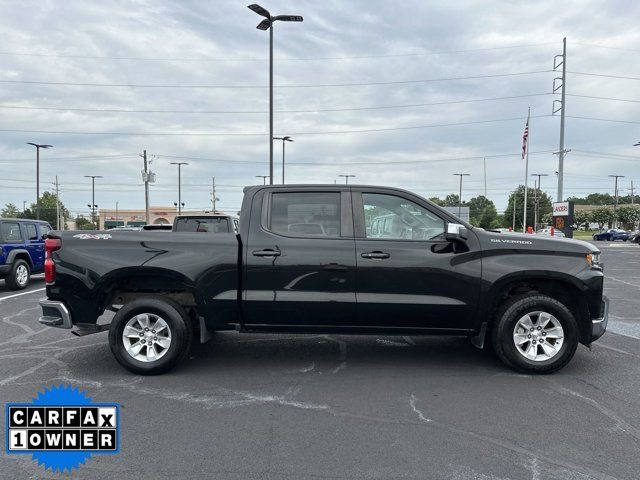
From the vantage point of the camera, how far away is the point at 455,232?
15.4 feet

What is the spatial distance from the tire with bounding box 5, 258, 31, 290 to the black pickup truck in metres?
7.37

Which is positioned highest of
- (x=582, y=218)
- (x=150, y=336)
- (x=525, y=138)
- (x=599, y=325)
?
(x=525, y=138)

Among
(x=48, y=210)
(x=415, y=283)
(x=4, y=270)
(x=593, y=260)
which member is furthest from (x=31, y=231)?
(x=48, y=210)

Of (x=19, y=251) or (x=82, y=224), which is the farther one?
(x=82, y=224)

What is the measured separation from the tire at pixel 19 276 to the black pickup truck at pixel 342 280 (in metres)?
7.37

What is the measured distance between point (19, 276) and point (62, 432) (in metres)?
9.59

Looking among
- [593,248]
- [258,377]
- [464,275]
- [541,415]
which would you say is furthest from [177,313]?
[593,248]

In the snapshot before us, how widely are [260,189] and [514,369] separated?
3258mm

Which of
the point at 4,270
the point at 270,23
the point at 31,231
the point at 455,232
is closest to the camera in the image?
the point at 455,232

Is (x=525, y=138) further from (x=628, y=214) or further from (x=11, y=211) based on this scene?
(x=11, y=211)

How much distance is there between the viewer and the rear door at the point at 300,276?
489cm

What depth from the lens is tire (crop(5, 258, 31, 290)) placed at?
440 inches

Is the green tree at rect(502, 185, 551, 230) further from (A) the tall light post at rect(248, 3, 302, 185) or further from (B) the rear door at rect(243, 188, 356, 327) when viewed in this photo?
(B) the rear door at rect(243, 188, 356, 327)

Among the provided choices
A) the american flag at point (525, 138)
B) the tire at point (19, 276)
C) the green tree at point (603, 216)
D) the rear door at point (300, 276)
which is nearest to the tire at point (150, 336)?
the rear door at point (300, 276)
